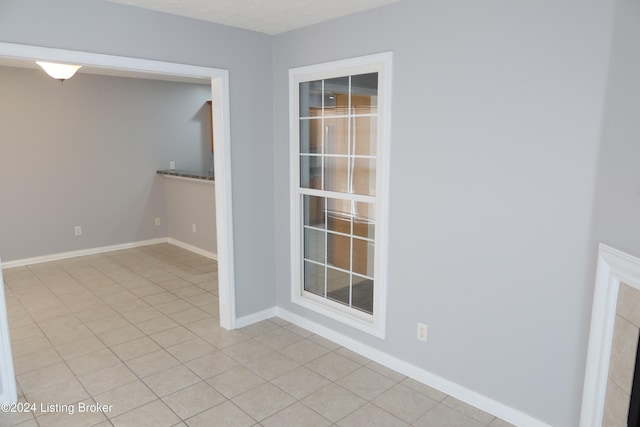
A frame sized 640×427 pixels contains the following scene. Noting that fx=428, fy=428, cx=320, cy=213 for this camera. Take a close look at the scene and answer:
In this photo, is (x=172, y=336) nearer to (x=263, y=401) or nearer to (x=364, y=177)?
(x=263, y=401)

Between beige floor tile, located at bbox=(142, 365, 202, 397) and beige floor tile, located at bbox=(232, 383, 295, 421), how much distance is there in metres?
0.40

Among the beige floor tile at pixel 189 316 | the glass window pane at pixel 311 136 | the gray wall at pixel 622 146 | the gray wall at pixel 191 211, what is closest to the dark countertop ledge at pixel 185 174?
the gray wall at pixel 191 211

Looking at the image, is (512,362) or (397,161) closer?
(512,362)

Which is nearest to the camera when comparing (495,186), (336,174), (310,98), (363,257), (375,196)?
(495,186)

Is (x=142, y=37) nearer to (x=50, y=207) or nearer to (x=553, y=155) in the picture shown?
(x=553, y=155)

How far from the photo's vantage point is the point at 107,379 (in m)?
2.89

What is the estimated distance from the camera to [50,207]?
5.57m

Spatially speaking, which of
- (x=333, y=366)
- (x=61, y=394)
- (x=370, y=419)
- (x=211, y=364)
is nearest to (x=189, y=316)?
(x=211, y=364)

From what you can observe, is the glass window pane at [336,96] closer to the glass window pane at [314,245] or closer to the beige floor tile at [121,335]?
the glass window pane at [314,245]

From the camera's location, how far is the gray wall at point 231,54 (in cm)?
251

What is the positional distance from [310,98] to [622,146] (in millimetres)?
2273

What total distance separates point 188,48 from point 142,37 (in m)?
0.34

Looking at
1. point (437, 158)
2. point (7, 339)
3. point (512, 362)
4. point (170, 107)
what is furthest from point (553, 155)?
point (170, 107)

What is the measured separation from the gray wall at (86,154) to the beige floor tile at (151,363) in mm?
3381
